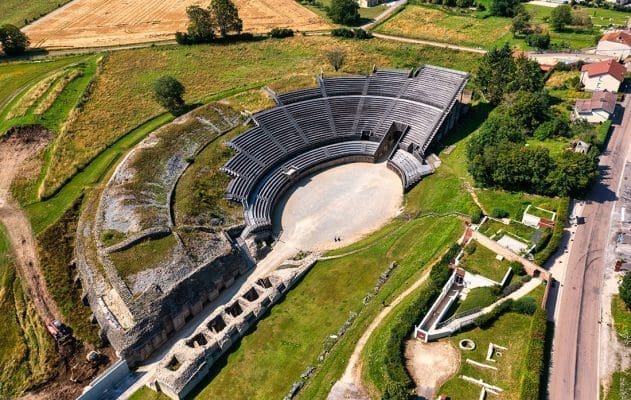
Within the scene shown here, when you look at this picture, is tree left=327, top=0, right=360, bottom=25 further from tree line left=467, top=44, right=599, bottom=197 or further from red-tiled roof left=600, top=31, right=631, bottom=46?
red-tiled roof left=600, top=31, right=631, bottom=46

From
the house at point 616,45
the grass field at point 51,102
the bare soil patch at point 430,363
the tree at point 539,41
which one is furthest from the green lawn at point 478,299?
the tree at point 539,41

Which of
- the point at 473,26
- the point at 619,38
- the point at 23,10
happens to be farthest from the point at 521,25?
the point at 23,10

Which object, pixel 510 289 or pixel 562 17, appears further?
pixel 562 17

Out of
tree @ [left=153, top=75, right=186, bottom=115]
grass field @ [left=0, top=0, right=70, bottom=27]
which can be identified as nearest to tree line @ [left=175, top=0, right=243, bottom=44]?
tree @ [left=153, top=75, right=186, bottom=115]

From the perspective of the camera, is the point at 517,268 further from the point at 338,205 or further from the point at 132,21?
the point at 132,21

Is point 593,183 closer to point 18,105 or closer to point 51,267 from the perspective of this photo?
point 51,267

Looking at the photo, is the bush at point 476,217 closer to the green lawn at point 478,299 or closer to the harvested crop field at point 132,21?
the green lawn at point 478,299

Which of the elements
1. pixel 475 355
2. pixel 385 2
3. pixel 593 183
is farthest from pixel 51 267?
pixel 385 2
